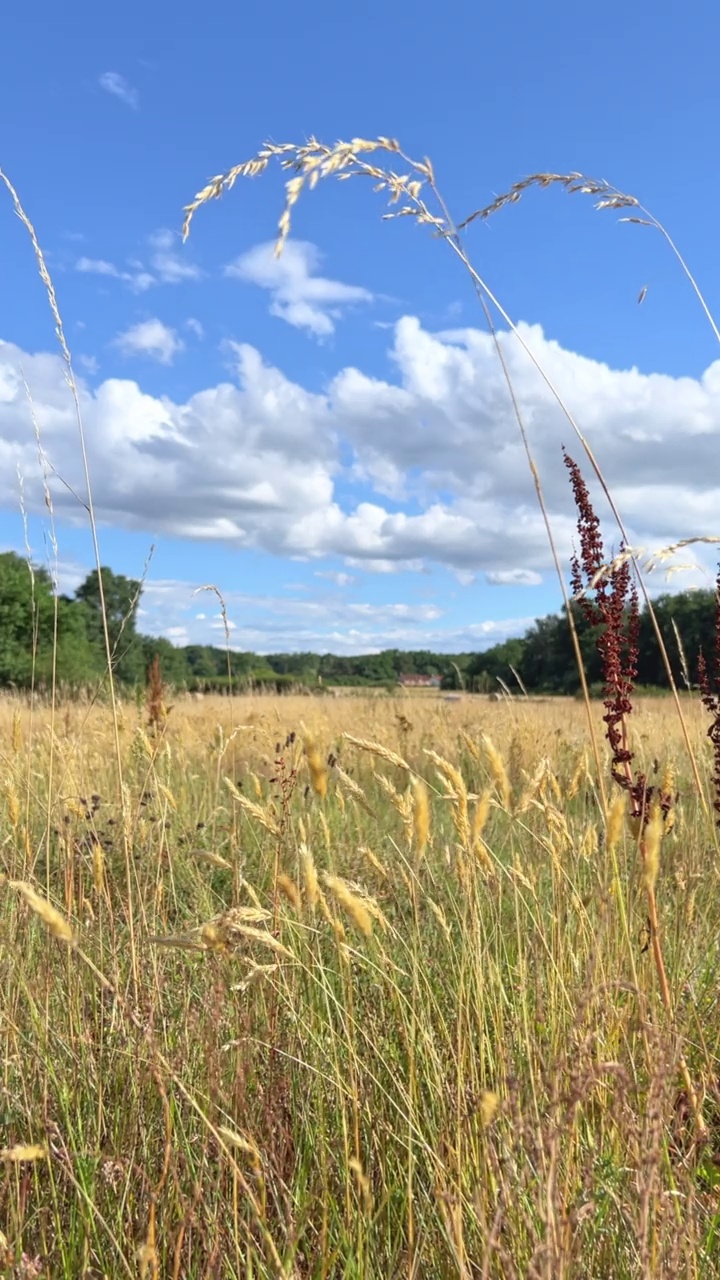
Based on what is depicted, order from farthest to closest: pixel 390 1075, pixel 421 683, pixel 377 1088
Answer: pixel 421 683, pixel 377 1088, pixel 390 1075

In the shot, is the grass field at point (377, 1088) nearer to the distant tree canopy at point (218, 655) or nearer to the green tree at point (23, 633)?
the distant tree canopy at point (218, 655)

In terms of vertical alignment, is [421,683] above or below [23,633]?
below

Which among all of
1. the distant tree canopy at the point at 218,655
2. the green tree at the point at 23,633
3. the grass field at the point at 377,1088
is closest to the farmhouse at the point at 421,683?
the distant tree canopy at the point at 218,655

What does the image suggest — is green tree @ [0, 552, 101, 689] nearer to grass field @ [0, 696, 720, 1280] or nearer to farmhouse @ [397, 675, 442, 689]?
farmhouse @ [397, 675, 442, 689]

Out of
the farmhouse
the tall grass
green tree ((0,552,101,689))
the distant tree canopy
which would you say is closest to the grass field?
the tall grass

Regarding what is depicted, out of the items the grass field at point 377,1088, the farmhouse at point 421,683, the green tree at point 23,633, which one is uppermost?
the green tree at point 23,633

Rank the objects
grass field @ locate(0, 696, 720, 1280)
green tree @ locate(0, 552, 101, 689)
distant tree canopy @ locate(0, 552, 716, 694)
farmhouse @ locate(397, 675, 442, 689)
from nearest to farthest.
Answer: grass field @ locate(0, 696, 720, 1280)
farmhouse @ locate(397, 675, 442, 689)
distant tree canopy @ locate(0, 552, 716, 694)
green tree @ locate(0, 552, 101, 689)

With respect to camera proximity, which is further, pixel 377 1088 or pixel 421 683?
pixel 421 683

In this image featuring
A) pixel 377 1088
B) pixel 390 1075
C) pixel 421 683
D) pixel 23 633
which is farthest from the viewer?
pixel 23 633

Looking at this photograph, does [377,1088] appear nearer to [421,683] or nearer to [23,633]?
[421,683]

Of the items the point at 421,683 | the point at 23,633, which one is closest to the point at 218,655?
the point at 23,633

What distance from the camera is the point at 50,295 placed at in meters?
2.16

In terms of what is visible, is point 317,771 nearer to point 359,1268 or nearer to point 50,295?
point 359,1268

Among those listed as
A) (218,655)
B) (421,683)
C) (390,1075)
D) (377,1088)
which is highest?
(218,655)
